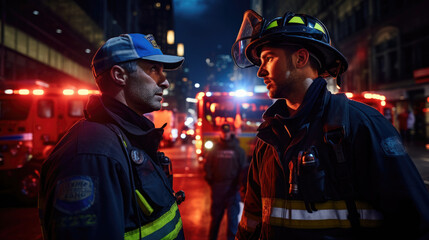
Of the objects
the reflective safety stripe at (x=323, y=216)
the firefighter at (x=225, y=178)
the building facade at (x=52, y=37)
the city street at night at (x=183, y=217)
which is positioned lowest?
the city street at night at (x=183, y=217)

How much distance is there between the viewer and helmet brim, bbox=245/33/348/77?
196 cm

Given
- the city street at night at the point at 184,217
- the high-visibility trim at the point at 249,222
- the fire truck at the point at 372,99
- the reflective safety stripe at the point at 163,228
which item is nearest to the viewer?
the reflective safety stripe at the point at 163,228

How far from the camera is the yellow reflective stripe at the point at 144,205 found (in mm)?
1592

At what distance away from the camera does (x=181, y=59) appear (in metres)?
2.42

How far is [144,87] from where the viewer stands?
2004mm

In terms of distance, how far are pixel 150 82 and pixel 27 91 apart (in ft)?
26.3

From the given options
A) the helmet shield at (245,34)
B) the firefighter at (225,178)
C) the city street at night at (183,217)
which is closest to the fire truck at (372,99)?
the city street at night at (183,217)

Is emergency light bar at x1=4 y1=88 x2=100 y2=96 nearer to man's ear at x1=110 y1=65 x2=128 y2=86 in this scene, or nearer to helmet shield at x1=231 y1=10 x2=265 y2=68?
helmet shield at x1=231 y1=10 x2=265 y2=68

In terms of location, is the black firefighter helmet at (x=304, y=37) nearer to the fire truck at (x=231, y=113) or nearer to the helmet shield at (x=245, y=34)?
the helmet shield at (x=245, y=34)

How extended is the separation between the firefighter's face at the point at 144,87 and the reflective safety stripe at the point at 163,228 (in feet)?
2.39

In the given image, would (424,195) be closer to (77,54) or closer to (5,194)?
(5,194)

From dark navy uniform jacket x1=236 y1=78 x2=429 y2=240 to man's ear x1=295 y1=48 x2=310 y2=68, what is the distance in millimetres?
170

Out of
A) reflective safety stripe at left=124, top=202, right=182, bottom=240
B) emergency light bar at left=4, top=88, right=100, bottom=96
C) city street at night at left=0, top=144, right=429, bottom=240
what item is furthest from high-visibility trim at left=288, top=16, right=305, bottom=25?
emergency light bar at left=4, top=88, right=100, bottom=96

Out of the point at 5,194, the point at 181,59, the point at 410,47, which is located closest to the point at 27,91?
the point at 5,194
